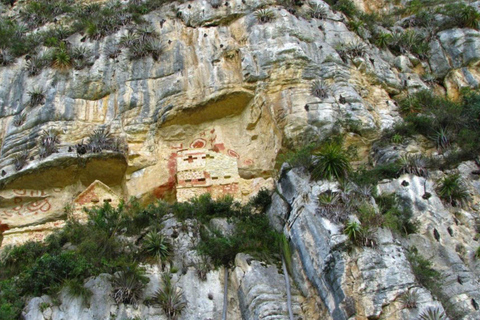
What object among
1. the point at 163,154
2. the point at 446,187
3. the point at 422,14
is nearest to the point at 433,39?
the point at 422,14

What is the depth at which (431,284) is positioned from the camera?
1556 cm

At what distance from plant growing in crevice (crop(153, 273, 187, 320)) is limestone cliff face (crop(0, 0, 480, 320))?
1.50ft

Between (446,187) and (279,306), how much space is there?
759 cm

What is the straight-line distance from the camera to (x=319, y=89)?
78.4 ft

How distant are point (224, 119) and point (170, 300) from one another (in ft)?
35.2

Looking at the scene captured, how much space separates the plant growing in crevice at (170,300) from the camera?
52.4ft

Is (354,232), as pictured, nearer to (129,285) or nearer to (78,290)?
(129,285)

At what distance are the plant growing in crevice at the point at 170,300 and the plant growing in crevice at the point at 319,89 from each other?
34.6ft

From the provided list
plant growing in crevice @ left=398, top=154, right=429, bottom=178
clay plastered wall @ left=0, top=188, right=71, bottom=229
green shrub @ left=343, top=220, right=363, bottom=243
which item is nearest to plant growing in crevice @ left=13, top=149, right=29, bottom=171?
clay plastered wall @ left=0, top=188, right=71, bottom=229

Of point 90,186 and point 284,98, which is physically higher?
point 284,98

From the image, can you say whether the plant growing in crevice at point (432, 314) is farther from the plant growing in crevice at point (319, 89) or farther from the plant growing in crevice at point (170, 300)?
the plant growing in crevice at point (319, 89)

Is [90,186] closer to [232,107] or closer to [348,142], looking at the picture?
[232,107]

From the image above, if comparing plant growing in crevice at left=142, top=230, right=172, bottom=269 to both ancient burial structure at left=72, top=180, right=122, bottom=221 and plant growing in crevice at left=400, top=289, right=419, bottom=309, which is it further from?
plant growing in crevice at left=400, top=289, right=419, bottom=309

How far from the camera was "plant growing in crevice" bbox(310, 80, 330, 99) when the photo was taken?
2383 centimetres
